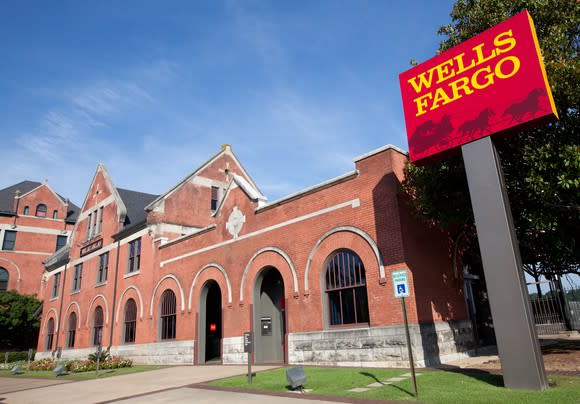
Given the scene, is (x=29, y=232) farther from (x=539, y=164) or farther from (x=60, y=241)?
(x=539, y=164)

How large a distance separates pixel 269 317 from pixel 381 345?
21.7 feet

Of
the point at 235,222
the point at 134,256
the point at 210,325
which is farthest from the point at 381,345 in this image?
the point at 134,256

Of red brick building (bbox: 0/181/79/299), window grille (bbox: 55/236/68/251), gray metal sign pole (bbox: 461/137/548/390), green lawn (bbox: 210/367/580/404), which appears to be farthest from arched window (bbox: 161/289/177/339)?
window grille (bbox: 55/236/68/251)

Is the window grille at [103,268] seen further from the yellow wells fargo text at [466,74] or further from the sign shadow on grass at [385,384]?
the yellow wells fargo text at [466,74]

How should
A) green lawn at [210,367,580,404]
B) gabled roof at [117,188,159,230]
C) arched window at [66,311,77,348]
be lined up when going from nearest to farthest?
green lawn at [210,367,580,404] < gabled roof at [117,188,159,230] < arched window at [66,311,77,348]

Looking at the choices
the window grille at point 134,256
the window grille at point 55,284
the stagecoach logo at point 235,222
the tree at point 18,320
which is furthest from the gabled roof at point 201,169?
the tree at point 18,320

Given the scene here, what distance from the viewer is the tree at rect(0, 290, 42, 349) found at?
3953 centimetres

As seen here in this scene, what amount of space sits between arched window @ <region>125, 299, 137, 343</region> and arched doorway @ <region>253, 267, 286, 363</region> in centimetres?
1176

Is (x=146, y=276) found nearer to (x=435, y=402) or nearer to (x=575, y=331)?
(x=435, y=402)

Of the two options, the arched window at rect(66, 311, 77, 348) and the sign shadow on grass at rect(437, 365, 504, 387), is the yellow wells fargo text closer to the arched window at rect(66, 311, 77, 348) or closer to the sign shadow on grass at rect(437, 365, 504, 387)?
the sign shadow on grass at rect(437, 365, 504, 387)

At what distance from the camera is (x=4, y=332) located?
39.9 m

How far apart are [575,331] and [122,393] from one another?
20202mm

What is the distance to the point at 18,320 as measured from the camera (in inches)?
1570

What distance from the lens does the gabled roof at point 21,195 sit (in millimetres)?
45406
